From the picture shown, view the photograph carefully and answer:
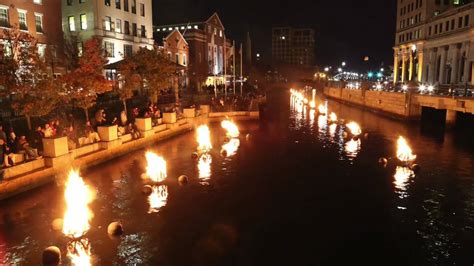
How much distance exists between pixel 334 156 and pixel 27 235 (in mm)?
17430

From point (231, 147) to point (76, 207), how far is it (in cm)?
1335

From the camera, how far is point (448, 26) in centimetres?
7319

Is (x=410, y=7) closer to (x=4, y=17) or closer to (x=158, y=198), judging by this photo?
(x=4, y=17)

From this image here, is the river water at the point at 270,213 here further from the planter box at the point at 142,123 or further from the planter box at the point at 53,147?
the planter box at the point at 142,123

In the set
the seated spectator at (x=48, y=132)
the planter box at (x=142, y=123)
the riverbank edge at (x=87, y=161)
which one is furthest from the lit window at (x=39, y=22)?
the seated spectator at (x=48, y=132)

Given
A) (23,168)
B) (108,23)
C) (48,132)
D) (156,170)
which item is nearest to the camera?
(23,168)

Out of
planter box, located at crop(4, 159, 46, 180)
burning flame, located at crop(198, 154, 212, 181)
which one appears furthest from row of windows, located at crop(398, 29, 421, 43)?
planter box, located at crop(4, 159, 46, 180)

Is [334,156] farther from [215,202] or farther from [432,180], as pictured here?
[215,202]

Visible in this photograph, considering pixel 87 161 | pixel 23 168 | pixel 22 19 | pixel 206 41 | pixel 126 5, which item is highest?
pixel 126 5

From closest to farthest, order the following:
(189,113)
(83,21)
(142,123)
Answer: (142,123), (189,113), (83,21)

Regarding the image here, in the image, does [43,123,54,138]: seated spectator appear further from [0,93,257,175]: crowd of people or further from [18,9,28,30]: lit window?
[18,9,28,30]: lit window

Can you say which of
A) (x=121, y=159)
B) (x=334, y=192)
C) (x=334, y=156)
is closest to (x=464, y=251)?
(x=334, y=192)

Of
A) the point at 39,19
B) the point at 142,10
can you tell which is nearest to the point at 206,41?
the point at 142,10

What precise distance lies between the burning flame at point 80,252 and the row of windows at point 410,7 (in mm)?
93508
